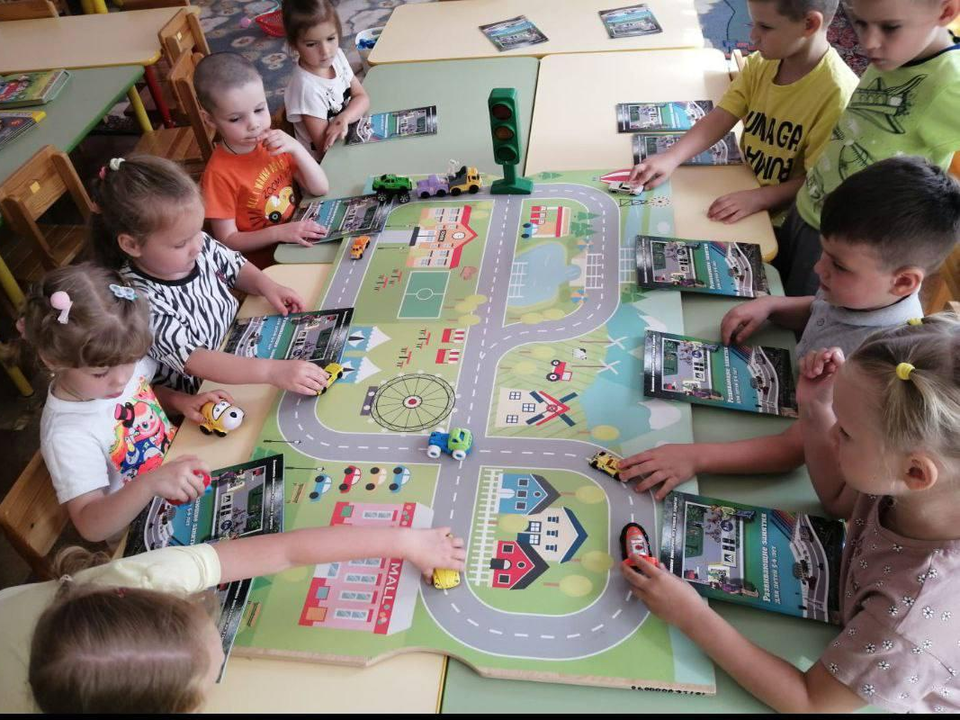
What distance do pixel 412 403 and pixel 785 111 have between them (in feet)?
3.78

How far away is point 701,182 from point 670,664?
3.87 feet

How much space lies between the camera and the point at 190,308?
4.82 feet

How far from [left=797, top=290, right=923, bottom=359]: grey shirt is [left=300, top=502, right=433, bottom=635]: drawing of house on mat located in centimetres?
77

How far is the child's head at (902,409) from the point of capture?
2.55 feet

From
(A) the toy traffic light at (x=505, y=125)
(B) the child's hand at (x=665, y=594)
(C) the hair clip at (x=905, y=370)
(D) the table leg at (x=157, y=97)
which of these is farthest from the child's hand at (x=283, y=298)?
(D) the table leg at (x=157, y=97)

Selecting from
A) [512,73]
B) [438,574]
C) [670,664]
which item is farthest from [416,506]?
[512,73]

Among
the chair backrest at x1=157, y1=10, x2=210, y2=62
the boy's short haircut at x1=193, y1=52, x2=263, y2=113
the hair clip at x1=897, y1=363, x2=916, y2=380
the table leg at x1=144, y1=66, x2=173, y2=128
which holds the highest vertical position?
the boy's short haircut at x1=193, y1=52, x2=263, y2=113

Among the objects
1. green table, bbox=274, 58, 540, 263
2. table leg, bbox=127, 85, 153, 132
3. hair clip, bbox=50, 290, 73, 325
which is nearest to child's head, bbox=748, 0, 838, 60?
green table, bbox=274, 58, 540, 263

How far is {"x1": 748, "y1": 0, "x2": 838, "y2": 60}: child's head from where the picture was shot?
59.2 inches

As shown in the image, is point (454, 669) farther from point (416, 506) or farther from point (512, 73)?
point (512, 73)

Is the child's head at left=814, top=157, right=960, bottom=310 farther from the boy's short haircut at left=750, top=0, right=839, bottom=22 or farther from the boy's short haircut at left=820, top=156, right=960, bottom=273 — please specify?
the boy's short haircut at left=750, top=0, right=839, bottom=22

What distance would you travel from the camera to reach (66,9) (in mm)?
4148

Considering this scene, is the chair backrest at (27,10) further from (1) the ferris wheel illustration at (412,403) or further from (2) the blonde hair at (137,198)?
(1) the ferris wheel illustration at (412,403)

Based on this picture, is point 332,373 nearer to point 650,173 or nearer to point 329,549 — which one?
point 329,549
